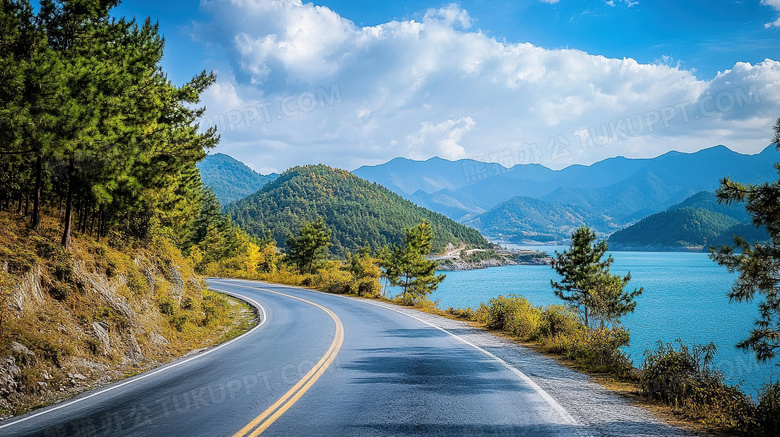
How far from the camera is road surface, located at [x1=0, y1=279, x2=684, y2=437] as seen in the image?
15.3ft

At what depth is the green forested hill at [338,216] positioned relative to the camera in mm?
152250

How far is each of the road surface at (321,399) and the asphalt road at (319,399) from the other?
2cm

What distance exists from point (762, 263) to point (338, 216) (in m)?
163

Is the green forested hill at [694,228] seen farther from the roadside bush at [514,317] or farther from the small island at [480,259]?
the roadside bush at [514,317]

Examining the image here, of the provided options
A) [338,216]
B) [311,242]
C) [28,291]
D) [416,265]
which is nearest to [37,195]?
[28,291]

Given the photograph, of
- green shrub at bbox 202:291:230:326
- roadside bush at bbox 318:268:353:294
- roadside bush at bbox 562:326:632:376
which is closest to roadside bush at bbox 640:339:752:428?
roadside bush at bbox 562:326:632:376

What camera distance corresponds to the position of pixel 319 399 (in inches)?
226

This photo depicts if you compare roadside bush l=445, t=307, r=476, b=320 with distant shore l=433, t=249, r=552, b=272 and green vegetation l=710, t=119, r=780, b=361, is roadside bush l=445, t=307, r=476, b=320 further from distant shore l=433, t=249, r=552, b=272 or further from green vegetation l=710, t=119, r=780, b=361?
distant shore l=433, t=249, r=552, b=272

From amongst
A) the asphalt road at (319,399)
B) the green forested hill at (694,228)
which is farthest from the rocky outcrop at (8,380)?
the green forested hill at (694,228)

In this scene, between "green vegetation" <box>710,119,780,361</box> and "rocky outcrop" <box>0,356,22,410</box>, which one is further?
"rocky outcrop" <box>0,356,22,410</box>

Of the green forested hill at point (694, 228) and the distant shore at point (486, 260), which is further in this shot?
the green forested hill at point (694, 228)

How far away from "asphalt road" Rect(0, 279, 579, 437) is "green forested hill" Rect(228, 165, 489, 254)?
132m

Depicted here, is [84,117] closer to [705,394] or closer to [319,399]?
[319,399]

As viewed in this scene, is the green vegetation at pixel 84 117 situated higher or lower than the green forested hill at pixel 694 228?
lower
